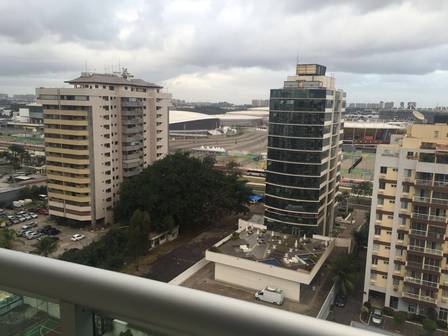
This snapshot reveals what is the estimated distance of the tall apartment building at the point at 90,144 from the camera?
359 inches

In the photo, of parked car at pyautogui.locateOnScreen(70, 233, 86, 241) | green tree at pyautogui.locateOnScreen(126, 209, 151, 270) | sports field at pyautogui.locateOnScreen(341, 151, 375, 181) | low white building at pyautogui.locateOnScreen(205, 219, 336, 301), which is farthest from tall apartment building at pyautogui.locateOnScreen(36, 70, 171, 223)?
sports field at pyautogui.locateOnScreen(341, 151, 375, 181)

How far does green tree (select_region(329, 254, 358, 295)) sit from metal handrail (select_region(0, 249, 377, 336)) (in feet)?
Result: 19.8

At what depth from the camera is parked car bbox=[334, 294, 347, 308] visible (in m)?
6.02

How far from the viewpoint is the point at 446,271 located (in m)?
5.47

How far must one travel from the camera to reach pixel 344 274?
6.02 metres

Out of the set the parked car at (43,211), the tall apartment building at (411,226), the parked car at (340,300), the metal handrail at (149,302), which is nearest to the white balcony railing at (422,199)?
the tall apartment building at (411,226)

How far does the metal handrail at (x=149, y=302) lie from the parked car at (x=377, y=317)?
19.2 ft

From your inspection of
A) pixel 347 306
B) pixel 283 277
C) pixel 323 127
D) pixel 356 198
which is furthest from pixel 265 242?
pixel 356 198

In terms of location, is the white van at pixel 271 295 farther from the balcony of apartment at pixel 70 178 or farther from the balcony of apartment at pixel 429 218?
the balcony of apartment at pixel 70 178

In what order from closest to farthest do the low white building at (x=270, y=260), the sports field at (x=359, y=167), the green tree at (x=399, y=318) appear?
the green tree at (x=399, y=318), the low white building at (x=270, y=260), the sports field at (x=359, y=167)

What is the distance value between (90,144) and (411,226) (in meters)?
6.93

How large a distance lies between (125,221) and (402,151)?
6138 mm

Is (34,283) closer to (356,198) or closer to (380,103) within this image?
(356,198)

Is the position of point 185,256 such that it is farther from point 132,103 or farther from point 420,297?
point 132,103
